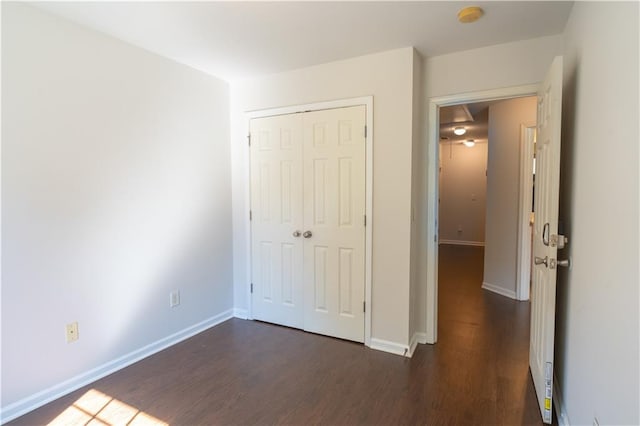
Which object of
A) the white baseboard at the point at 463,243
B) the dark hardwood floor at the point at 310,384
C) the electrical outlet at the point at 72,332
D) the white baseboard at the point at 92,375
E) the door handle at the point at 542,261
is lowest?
the dark hardwood floor at the point at 310,384

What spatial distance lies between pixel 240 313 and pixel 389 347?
63.7 inches

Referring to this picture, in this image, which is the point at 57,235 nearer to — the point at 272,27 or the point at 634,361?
the point at 272,27

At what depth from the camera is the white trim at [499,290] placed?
13.6 feet

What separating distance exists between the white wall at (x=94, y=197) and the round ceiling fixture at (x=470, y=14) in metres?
2.22

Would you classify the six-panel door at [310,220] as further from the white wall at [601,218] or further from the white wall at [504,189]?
the white wall at [504,189]

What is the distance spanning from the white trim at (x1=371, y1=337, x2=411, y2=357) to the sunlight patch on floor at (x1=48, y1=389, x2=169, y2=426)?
1616 mm

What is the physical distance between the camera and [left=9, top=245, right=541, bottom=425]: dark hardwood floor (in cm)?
200

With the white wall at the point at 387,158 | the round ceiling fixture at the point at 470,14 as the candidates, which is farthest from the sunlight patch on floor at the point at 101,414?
the round ceiling fixture at the point at 470,14

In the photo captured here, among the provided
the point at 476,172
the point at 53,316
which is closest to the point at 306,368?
the point at 53,316

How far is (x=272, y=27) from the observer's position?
2.28 meters

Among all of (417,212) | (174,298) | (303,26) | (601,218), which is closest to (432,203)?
(417,212)

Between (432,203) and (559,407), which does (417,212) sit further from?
(559,407)

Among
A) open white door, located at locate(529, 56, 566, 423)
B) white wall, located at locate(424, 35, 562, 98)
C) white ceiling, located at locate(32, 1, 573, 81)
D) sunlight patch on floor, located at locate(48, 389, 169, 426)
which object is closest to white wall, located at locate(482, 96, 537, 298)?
white wall, located at locate(424, 35, 562, 98)

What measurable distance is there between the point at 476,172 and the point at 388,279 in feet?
20.5
